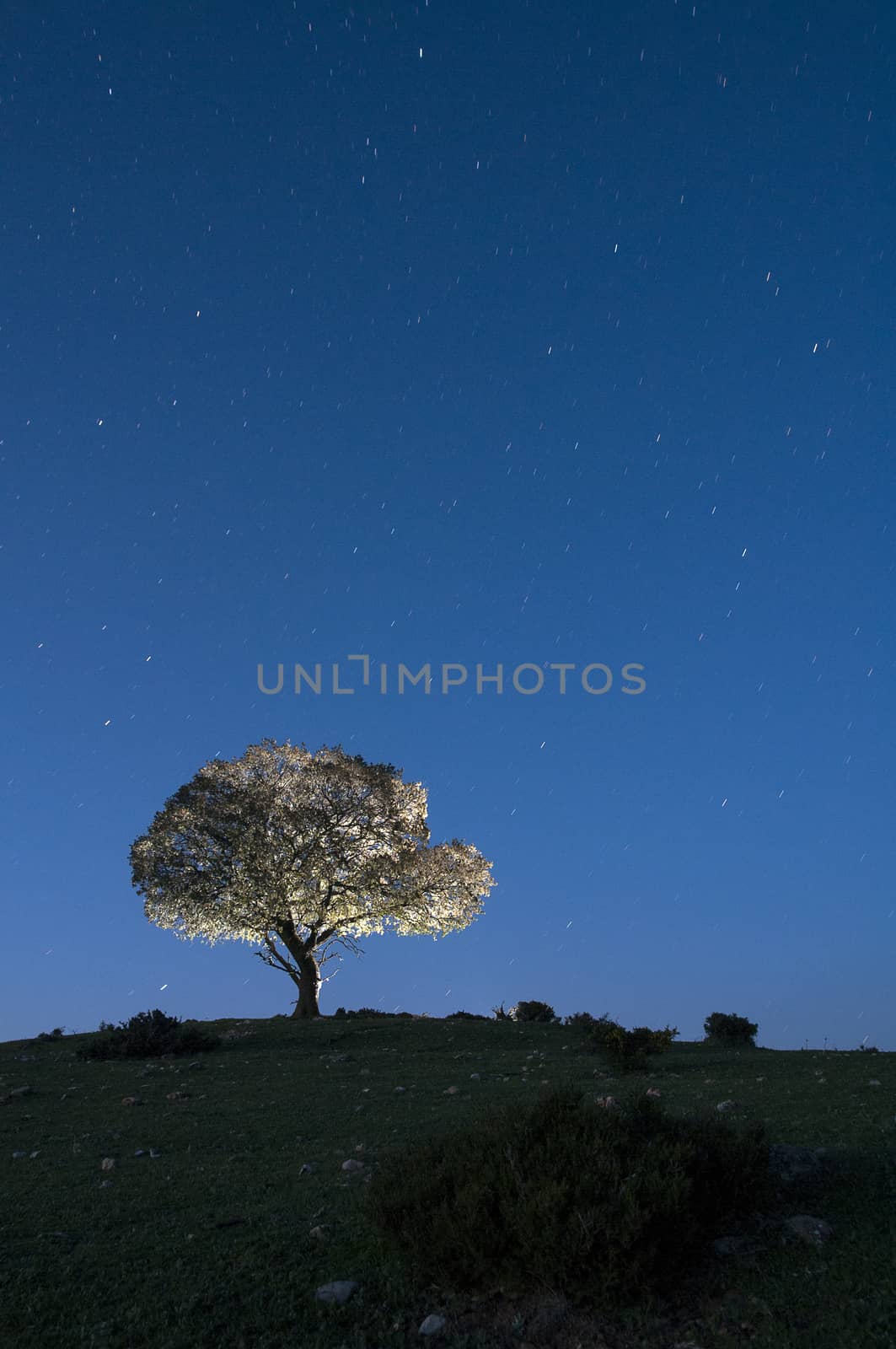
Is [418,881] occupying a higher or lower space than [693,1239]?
higher

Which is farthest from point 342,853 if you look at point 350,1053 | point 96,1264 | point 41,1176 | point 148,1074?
point 96,1264

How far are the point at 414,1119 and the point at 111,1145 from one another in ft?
15.6

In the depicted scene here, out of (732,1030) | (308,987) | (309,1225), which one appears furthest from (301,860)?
(309,1225)

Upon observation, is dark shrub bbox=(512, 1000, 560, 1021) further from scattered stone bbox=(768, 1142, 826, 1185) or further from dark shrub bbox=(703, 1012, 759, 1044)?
scattered stone bbox=(768, 1142, 826, 1185)

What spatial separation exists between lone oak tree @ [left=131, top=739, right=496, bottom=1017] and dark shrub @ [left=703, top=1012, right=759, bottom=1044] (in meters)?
14.9

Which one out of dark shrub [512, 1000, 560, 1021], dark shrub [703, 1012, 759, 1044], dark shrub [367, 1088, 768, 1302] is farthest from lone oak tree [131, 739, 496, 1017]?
dark shrub [367, 1088, 768, 1302]

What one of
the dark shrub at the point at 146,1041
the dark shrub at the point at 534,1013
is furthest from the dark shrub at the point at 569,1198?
the dark shrub at the point at 534,1013

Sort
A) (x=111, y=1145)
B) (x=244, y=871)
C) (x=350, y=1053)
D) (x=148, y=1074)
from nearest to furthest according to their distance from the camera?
(x=111, y=1145)
(x=148, y=1074)
(x=350, y=1053)
(x=244, y=871)

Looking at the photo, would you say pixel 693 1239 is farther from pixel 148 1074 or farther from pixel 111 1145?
pixel 148 1074

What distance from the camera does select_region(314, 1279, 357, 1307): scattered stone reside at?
680cm

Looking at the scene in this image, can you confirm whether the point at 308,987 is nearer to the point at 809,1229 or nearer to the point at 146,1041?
the point at 146,1041

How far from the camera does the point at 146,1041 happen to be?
26734 mm

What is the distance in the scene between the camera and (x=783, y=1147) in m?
8.70

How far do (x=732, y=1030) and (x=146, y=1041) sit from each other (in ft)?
64.9
